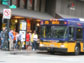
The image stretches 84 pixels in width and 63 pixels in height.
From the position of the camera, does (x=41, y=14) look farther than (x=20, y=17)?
Yes

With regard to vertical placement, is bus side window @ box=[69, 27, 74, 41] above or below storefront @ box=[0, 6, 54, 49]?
below

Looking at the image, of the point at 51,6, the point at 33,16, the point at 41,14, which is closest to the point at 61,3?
the point at 51,6

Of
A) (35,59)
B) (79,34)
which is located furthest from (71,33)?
Answer: (35,59)

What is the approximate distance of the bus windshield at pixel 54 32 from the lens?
18875mm

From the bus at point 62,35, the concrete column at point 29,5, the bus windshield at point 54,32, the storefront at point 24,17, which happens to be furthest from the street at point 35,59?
the concrete column at point 29,5

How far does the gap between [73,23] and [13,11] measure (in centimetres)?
1016

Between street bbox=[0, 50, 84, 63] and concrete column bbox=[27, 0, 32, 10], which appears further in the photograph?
concrete column bbox=[27, 0, 32, 10]

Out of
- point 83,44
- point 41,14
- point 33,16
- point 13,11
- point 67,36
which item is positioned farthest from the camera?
point 41,14

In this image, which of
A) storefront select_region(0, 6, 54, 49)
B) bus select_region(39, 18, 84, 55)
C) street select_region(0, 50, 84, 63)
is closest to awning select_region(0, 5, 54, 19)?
storefront select_region(0, 6, 54, 49)

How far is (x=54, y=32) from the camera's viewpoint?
19.2 metres

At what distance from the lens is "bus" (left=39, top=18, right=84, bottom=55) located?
18.8 metres

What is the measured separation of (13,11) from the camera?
2797 cm

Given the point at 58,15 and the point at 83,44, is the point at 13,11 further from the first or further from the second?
the point at 83,44

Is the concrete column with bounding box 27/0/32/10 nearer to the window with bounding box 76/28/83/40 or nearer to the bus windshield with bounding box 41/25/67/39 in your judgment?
the bus windshield with bounding box 41/25/67/39
